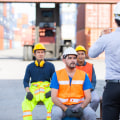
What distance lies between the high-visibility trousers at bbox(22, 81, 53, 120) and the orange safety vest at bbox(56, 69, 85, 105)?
2.13 ft

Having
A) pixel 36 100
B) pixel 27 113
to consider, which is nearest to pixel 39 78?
pixel 36 100

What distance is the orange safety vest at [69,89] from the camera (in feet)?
10.2

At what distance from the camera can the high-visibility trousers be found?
3.60m

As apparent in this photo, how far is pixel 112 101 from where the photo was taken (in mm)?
2309

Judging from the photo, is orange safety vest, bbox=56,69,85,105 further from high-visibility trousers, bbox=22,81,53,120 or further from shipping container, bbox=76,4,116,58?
shipping container, bbox=76,4,116,58

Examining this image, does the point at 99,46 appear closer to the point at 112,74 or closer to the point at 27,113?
the point at 112,74

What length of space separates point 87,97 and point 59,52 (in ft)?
53.1

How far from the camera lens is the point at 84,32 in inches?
1003

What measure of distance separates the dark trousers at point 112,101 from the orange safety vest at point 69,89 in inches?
31.3

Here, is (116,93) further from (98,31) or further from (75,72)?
(98,31)

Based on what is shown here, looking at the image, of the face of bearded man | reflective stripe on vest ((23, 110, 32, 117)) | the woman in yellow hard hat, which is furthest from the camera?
the woman in yellow hard hat

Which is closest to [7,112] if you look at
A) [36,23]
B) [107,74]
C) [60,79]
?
[60,79]

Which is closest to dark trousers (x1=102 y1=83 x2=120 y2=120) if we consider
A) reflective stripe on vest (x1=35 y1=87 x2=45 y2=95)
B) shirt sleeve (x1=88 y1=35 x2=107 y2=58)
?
shirt sleeve (x1=88 y1=35 x2=107 y2=58)

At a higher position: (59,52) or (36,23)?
(36,23)
